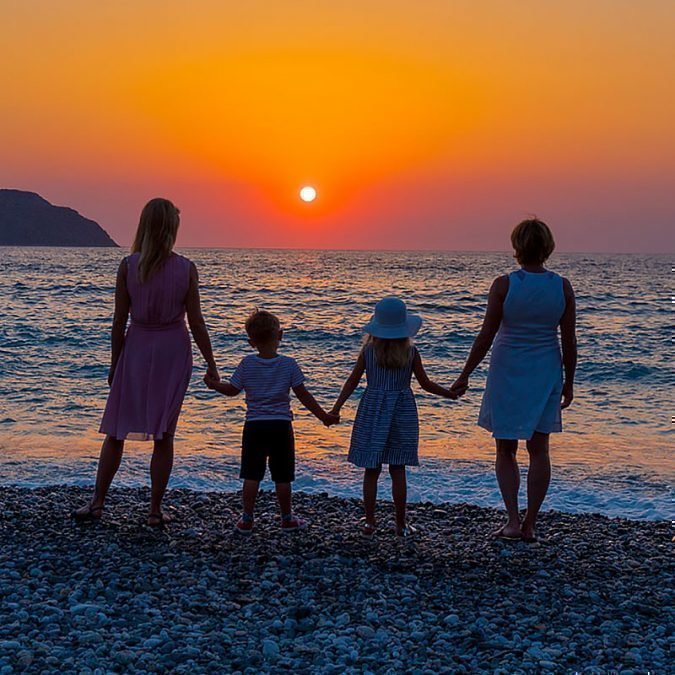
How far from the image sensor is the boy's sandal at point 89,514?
17.4 ft

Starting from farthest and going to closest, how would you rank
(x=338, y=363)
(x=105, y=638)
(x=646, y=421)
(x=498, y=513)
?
(x=338, y=363), (x=646, y=421), (x=498, y=513), (x=105, y=638)

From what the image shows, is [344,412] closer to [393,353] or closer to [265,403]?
[265,403]

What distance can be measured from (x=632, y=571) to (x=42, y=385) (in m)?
10.5

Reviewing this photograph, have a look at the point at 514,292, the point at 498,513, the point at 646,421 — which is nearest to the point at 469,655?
the point at 514,292

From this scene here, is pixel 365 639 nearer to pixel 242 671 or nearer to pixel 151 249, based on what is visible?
pixel 242 671

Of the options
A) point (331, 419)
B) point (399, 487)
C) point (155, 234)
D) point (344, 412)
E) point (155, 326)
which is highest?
point (155, 234)

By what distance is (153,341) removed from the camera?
5059 mm

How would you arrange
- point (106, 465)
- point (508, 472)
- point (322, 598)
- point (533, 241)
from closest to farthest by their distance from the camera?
1. point (322, 598)
2. point (533, 241)
3. point (508, 472)
4. point (106, 465)

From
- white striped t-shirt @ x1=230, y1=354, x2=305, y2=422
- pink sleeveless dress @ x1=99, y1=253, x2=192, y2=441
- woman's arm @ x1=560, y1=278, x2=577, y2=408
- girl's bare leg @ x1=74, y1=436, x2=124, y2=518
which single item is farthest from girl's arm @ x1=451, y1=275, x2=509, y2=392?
girl's bare leg @ x1=74, y1=436, x2=124, y2=518

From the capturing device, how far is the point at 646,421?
10953 mm

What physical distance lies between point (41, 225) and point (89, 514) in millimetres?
167438

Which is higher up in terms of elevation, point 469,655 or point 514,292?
point 514,292

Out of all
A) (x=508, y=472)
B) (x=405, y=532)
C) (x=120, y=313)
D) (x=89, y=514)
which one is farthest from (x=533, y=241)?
(x=89, y=514)

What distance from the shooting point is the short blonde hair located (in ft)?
15.9
